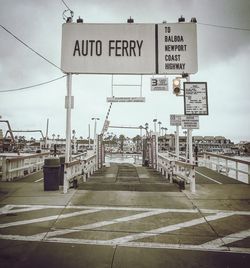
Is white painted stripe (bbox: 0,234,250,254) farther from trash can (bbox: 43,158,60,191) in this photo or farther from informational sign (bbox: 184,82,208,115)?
informational sign (bbox: 184,82,208,115)

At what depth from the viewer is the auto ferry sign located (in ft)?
32.4

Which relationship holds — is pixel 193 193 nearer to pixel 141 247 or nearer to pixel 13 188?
pixel 141 247

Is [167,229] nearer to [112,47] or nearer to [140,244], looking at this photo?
[140,244]

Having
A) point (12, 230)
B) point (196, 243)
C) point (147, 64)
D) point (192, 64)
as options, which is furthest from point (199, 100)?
point (12, 230)

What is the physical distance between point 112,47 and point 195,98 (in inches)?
152

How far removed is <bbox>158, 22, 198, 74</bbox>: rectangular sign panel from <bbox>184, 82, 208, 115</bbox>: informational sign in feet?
2.51

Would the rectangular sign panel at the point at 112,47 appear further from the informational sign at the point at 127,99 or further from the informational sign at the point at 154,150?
the informational sign at the point at 154,150

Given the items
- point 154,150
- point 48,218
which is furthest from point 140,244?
point 154,150

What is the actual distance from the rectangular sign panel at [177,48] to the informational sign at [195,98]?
76cm

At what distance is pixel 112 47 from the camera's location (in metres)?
10.0

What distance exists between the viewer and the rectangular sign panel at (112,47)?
9.90m

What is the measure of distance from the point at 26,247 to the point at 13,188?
579 centimetres

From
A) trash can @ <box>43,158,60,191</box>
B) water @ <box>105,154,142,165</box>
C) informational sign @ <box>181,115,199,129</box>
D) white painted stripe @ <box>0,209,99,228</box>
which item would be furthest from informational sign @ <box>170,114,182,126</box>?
water @ <box>105,154,142,165</box>

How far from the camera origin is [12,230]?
519cm
